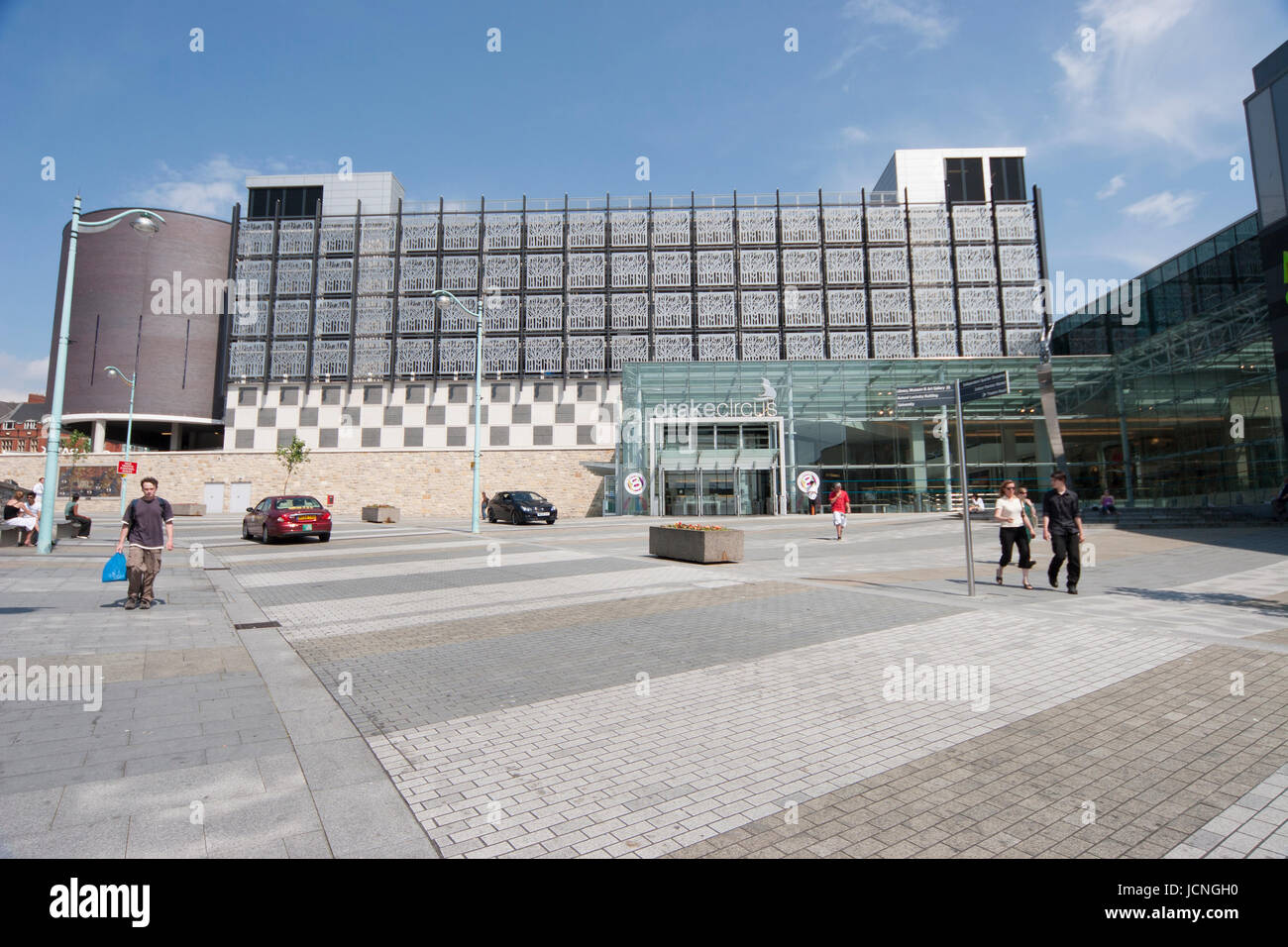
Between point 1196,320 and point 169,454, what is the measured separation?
6300 centimetres

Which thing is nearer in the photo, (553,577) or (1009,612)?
(1009,612)

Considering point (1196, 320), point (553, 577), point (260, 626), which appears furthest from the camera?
point (1196, 320)

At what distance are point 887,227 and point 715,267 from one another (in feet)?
47.5

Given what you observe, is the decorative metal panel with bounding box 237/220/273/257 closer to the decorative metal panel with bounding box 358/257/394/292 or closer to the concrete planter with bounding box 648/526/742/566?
the decorative metal panel with bounding box 358/257/394/292

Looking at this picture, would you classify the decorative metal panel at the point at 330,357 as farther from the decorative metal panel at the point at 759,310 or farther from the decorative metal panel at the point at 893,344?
the decorative metal panel at the point at 893,344

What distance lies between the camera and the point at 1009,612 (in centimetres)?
836

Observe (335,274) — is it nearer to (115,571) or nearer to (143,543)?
(143,543)

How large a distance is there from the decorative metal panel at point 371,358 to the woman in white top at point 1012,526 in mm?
50829

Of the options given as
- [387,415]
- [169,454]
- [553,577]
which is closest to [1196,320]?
[553,577]

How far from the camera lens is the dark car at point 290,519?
19.7 meters

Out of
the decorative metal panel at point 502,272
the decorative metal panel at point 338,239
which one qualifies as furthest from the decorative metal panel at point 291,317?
the decorative metal panel at point 502,272

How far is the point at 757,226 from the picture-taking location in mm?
54531
